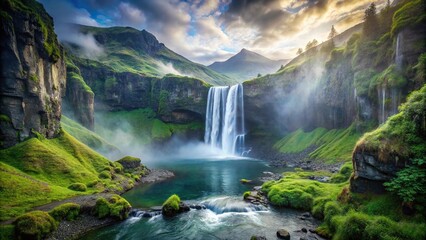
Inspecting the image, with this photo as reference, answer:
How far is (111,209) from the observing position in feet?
92.0

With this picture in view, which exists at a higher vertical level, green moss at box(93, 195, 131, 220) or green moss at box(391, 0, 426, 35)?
green moss at box(391, 0, 426, 35)

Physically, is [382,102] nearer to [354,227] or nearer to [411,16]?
[411,16]

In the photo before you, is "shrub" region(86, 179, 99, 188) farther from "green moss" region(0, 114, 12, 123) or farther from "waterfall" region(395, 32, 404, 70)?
"waterfall" region(395, 32, 404, 70)

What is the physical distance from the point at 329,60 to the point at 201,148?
68.2m

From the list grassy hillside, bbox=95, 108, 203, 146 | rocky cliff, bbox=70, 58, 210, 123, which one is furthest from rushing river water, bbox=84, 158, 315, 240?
rocky cliff, bbox=70, 58, 210, 123

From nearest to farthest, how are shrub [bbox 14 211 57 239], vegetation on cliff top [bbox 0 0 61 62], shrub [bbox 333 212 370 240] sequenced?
shrub [bbox 333 212 370 240], shrub [bbox 14 211 57 239], vegetation on cliff top [bbox 0 0 61 62]

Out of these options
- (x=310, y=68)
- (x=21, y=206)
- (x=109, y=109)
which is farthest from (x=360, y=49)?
(x=109, y=109)

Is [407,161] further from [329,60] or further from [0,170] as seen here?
[329,60]

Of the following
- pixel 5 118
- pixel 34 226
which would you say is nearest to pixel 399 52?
pixel 34 226

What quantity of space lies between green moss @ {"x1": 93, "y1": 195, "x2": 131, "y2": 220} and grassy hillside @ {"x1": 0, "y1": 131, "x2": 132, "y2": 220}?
7206 millimetres

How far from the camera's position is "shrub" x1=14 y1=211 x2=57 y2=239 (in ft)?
66.9

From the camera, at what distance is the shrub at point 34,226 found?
66.9ft

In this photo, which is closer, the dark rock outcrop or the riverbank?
the dark rock outcrop

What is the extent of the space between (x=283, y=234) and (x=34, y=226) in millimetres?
23897
